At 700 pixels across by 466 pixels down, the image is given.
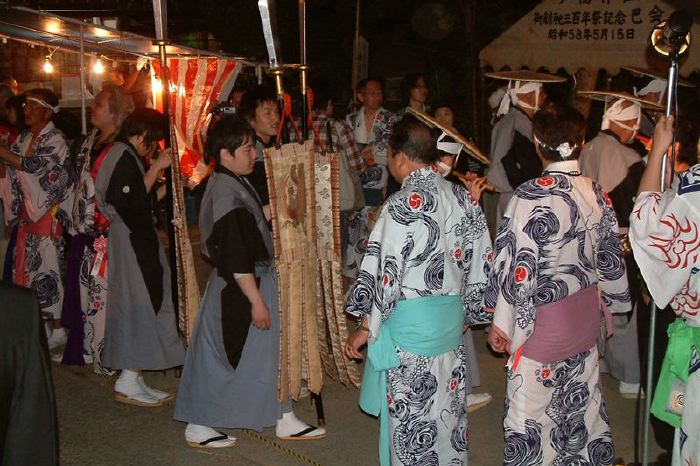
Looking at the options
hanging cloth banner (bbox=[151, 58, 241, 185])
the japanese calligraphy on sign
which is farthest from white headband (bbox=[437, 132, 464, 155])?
the japanese calligraphy on sign

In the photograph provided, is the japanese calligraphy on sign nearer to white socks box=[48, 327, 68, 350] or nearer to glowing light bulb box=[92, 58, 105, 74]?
glowing light bulb box=[92, 58, 105, 74]

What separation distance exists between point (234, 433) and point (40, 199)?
100 inches

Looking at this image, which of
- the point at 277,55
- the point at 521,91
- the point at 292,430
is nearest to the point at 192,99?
the point at 277,55

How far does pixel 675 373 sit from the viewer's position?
3299 mm

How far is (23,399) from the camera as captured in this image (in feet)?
5.66

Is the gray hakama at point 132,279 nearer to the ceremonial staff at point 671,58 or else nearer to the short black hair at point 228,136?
the short black hair at point 228,136

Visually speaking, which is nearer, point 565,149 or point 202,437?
point 565,149

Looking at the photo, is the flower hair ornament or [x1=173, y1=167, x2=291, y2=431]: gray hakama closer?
the flower hair ornament

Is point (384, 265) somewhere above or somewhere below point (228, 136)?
below

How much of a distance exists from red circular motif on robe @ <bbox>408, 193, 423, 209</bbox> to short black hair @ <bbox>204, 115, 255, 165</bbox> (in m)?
1.18

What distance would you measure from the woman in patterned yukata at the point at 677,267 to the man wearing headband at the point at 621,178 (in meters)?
1.70

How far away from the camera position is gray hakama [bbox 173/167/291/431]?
14.3 feet

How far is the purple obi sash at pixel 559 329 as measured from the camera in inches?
142

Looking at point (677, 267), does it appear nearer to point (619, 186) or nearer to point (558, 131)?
point (558, 131)
